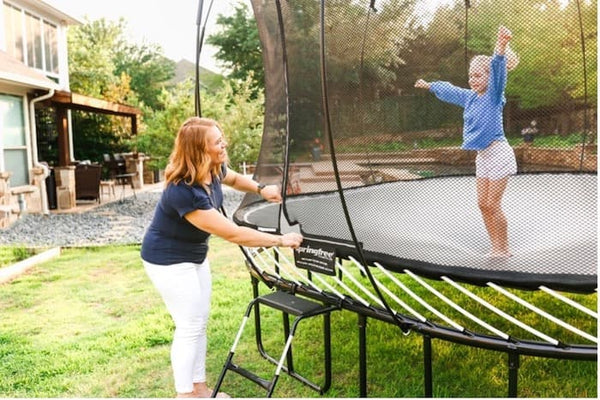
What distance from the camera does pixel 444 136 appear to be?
2420 millimetres

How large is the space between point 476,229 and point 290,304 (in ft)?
2.83

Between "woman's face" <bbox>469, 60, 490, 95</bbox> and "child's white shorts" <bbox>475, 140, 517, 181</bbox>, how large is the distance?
0.22 meters

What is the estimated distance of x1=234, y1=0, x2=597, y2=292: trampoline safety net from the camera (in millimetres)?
2168

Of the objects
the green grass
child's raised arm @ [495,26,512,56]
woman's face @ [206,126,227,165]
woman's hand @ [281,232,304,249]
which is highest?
child's raised arm @ [495,26,512,56]

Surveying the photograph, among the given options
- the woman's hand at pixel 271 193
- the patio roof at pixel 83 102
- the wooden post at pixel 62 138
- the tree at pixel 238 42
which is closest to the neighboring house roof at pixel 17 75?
the patio roof at pixel 83 102

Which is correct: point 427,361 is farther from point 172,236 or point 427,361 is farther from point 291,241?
point 172,236

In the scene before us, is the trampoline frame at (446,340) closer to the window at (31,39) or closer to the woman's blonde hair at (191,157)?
the woman's blonde hair at (191,157)

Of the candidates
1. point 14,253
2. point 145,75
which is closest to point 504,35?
point 14,253

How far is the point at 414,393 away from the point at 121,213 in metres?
7.79

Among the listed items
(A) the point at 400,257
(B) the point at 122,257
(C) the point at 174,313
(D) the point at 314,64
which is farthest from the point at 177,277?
(B) the point at 122,257

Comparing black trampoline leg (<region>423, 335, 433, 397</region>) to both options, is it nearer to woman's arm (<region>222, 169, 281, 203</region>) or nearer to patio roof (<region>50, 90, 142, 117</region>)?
woman's arm (<region>222, 169, 281, 203</region>)

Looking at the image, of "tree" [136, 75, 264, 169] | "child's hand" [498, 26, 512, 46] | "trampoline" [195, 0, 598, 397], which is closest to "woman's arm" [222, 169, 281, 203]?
"trampoline" [195, 0, 598, 397]

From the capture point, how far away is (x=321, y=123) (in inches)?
112

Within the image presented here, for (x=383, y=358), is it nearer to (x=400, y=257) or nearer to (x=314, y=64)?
(x=400, y=257)
